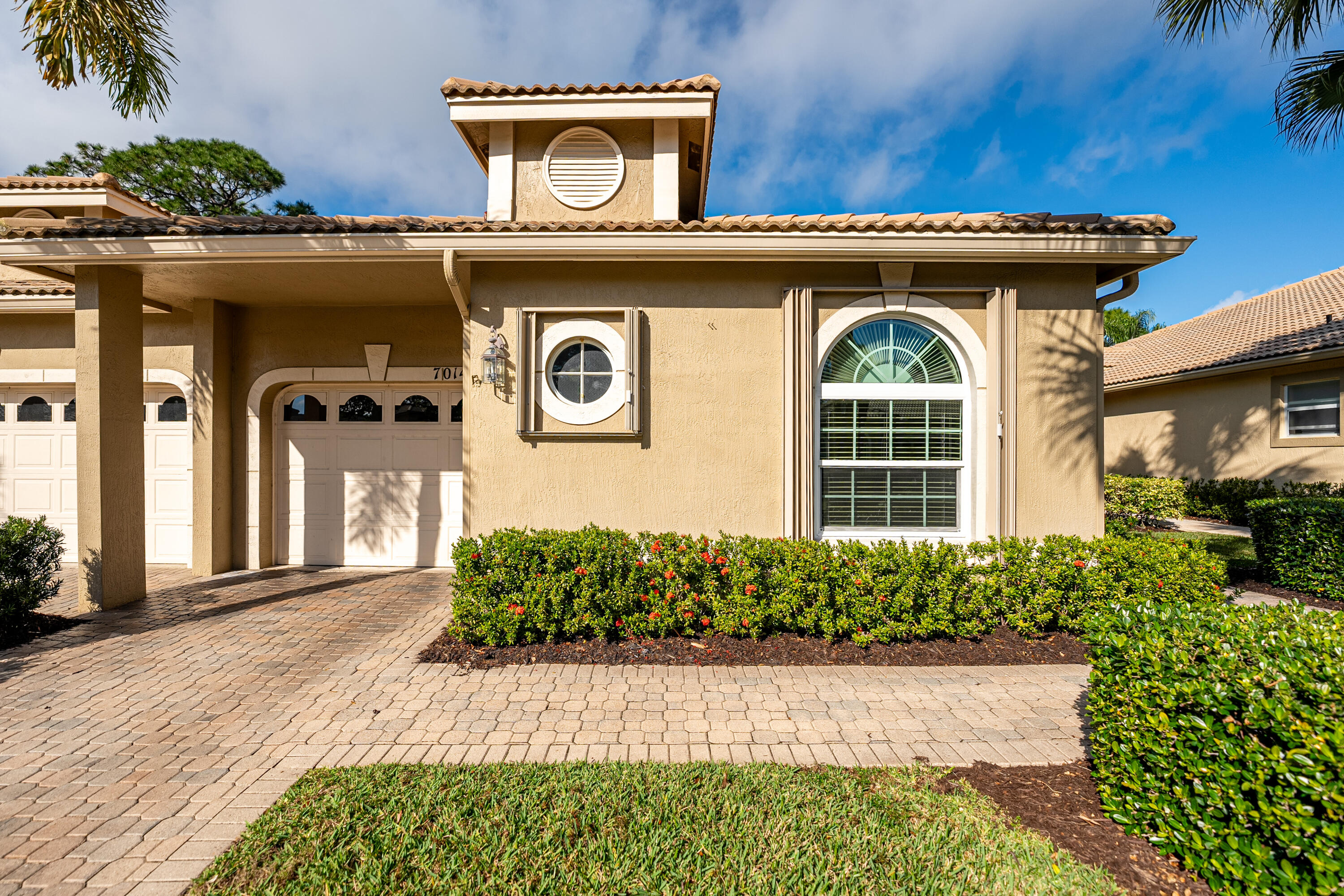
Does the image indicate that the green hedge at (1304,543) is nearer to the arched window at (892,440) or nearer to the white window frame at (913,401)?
the white window frame at (913,401)

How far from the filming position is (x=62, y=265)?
5805 mm

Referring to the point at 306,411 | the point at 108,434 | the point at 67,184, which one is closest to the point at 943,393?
the point at 306,411

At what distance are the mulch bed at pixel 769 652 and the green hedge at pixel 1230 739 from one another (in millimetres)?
1900

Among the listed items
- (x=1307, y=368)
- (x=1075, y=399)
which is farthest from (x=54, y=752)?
(x=1307, y=368)

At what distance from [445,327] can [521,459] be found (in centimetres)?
306

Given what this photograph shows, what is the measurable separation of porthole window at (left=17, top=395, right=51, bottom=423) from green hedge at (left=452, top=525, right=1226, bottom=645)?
8.13m

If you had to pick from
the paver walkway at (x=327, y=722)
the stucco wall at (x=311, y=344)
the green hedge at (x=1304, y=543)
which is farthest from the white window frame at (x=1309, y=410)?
the stucco wall at (x=311, y=344)

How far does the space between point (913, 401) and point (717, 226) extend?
9.23 ft

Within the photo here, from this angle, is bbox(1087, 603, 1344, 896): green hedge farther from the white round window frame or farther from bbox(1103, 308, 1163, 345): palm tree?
bbox(1103, 308, 1163, 345): palm tree

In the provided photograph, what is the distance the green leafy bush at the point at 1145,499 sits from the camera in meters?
11.7

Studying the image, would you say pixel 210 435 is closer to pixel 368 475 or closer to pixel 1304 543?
pixel 368 475

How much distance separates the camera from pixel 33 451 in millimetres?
7910

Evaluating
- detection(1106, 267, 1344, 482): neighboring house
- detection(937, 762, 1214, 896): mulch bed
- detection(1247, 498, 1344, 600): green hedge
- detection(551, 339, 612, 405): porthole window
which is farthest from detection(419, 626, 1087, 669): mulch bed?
detection(1106, 267, 1344, 482): neighboring house

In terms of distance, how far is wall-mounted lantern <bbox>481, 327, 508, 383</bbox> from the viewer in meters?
5.47
